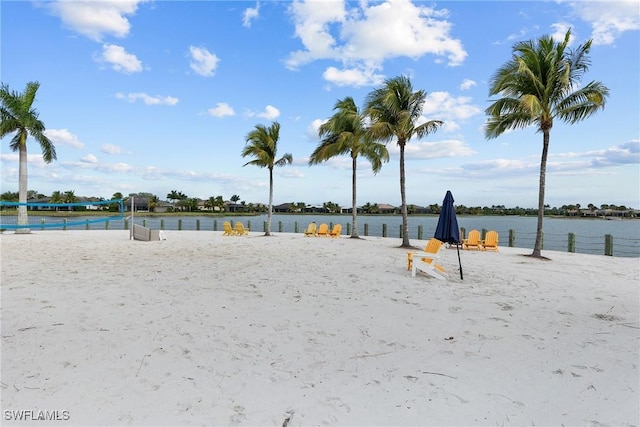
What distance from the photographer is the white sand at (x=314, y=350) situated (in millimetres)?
2705

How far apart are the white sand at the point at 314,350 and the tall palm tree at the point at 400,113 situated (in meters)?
7.98

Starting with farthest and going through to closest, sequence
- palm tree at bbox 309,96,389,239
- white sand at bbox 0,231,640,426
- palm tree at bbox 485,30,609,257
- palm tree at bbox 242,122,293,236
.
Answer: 1. palm tree at bbox 242,122,293,236
2. palm tree at bbox 309,96,389,239
3. palm tree at bbox 485,30,609,257
4. white sand at bbox 0,231,640,426

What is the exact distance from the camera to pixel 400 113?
13.6 meters

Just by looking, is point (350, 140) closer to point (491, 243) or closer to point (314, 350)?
point (491, 243)

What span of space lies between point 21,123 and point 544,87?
22.3 meters

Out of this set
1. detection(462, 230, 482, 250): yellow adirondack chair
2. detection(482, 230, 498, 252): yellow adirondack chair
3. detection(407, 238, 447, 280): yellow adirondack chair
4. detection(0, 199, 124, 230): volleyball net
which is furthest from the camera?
detection(0, 199, 124, 230): volleyball net

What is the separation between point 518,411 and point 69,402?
3382mm

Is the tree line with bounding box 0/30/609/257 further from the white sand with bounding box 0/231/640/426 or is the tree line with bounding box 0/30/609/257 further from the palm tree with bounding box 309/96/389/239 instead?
the white sand with bounding box 0/231/640/426

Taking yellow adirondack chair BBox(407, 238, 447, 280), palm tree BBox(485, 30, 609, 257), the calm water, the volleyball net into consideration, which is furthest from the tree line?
yellow adirondack chair BBox(407, 238, 447, 280)

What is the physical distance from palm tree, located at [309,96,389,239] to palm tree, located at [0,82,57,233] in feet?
46.5

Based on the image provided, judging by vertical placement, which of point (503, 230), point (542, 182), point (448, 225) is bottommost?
point (503, 230)

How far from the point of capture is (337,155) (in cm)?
1781

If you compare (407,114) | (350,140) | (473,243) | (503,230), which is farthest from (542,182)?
(503,230)

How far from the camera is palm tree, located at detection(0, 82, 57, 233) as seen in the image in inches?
670
